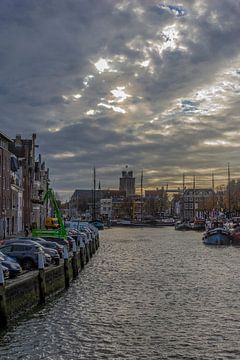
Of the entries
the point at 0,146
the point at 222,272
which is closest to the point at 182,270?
the point at 222,272

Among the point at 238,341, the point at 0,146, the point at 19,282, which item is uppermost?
the point at 0,146

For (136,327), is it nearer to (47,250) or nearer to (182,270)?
(47,250)

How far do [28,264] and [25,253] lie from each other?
0.80 meters

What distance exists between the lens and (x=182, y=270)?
145 ft

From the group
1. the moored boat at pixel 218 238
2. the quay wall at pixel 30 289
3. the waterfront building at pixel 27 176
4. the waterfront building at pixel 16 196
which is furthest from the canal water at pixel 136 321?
the waterfront building at pixel 27 176

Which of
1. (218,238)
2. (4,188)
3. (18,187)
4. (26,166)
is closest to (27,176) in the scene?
(26,166)

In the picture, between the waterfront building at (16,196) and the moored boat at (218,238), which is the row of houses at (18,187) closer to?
the waterfront building at (16,196)

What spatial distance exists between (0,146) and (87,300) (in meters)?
43.3

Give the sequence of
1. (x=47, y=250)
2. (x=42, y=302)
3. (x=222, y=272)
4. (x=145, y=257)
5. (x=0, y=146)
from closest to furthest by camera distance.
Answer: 1. (x=42, y=302)
2. (x=47, y=250)
3. (x=222, y=272)
4. (x=145, y=257)
5. (x=0, y=146)

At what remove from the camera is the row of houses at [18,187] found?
72.5 metres

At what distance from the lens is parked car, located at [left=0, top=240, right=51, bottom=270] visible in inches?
1355

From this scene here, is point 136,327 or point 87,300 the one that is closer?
point 136,327

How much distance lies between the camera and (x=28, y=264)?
3438 centimetres

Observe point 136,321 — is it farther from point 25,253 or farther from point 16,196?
point 16,196
